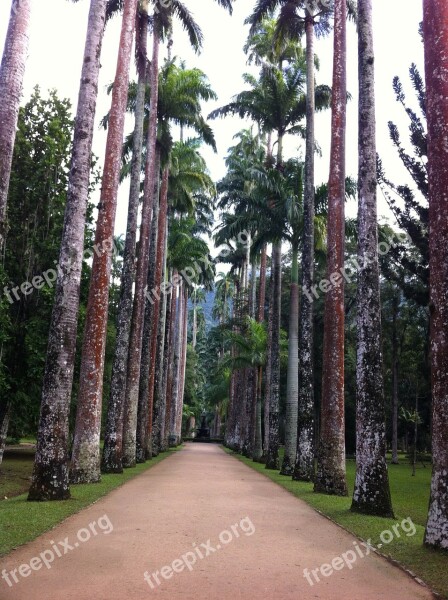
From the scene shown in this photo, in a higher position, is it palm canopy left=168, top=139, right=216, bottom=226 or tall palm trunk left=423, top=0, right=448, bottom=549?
palm canopy left=168, top=139, right=216, bottom=226

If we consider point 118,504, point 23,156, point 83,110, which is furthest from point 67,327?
point 23,156

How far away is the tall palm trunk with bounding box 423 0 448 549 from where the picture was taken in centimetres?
677

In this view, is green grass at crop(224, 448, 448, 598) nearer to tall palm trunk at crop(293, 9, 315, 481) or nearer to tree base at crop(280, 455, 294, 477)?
tall palm trunk at crop(293, 9, 315, 481)

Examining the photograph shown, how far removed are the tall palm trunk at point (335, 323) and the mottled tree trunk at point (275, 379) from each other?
30.1 ft

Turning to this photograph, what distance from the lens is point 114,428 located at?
54.1 ft

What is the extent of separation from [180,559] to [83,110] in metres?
9.12

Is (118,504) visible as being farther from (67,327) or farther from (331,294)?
(331,294)

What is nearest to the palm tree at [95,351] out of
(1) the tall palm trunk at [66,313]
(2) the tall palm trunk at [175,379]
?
(1) the tall palm trunk at [66,313]

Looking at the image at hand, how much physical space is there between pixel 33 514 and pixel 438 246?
6967mm

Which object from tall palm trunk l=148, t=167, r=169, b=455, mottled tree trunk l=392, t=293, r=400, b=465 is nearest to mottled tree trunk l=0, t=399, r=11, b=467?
tall palm trunk l=148, t=167, r=169, b=455

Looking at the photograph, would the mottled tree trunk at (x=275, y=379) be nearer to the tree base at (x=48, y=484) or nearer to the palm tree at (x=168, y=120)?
the palm tree at (x=168, y=120)

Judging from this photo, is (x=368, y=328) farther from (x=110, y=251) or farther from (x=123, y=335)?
(x=123, y=335)

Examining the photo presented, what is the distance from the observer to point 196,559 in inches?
237

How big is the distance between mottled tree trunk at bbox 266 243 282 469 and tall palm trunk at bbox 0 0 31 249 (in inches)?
596
